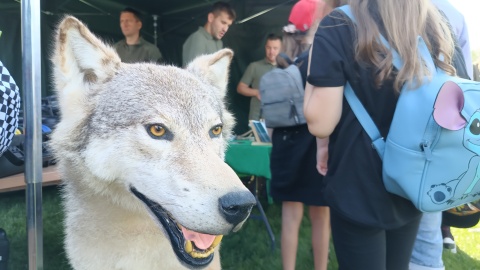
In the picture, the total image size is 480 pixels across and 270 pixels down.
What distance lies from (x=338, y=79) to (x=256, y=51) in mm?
5842

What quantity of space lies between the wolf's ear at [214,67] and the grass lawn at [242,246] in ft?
6.59

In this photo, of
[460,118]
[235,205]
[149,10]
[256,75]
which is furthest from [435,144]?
[149,10]

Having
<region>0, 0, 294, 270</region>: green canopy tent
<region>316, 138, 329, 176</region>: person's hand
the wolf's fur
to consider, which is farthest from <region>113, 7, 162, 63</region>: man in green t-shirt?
the wolf's fur

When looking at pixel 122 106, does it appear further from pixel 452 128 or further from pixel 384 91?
pixel 452 128

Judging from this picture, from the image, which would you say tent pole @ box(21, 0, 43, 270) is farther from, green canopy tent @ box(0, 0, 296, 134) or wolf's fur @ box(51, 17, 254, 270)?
green canopy tent @ box(0, 0, 296, 134)

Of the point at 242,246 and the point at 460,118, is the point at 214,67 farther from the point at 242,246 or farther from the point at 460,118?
the point at 242,246

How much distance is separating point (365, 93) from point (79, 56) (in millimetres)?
1083

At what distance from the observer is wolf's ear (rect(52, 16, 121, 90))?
4.54 ft

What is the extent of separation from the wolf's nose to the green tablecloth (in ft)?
7.19

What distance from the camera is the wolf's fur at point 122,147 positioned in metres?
1.29

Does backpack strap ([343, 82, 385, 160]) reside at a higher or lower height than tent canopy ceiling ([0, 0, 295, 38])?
lower

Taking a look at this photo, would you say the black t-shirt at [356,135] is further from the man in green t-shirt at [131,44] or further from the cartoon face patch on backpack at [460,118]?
the man in green t-shirt at [131,44]

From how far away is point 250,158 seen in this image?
344cm

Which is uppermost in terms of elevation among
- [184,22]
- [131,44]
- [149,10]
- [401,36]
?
[149,10]
